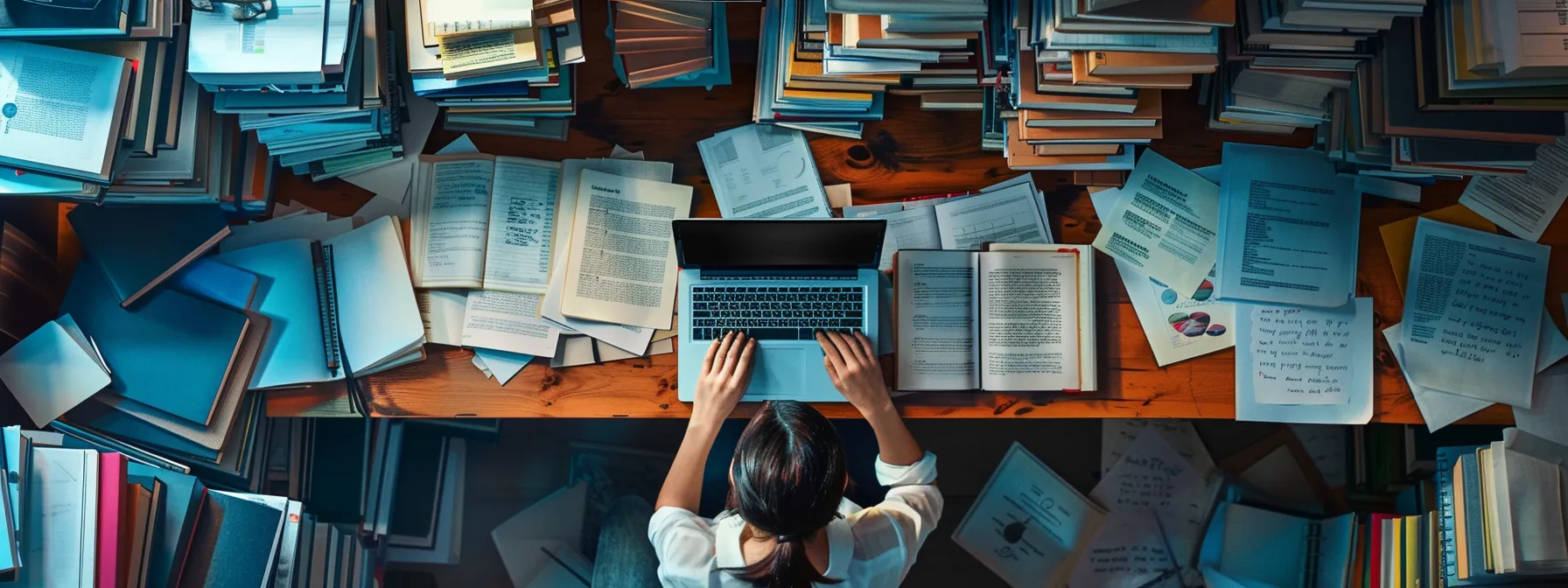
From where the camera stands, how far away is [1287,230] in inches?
72.6

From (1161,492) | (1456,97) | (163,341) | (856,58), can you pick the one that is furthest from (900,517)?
(163,341)

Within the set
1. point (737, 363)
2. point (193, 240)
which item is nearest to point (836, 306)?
point (737, 363)

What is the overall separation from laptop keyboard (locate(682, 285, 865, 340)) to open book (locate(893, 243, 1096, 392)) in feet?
0.39

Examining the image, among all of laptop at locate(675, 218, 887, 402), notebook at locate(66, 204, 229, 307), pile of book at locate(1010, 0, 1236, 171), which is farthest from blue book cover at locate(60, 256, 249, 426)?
pile of book at locate(1010, 0, 1236, 171)

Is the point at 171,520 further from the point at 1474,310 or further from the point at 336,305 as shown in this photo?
the point at 1474,310

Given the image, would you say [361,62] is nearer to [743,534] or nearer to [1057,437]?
[743,534]

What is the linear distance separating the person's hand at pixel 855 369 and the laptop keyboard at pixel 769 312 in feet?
0.09

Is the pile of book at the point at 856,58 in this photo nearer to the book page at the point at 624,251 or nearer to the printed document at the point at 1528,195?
the book page at the point at 624,251

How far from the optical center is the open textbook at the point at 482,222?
1.84 metres

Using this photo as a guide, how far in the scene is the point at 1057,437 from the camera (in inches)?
96.8

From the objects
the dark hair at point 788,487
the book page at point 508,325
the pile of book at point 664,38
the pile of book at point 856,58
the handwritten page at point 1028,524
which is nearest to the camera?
the dark hair at point 788,487

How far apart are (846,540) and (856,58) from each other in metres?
0.78

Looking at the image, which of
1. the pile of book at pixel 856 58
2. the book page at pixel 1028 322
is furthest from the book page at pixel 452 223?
the book page at pixel 1028 322

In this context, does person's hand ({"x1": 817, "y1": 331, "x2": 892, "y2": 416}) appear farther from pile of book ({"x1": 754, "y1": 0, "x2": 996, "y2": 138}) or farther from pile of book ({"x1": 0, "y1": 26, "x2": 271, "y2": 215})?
pile of book ({"x1": 0, "y1": 26, "x2": 271, "y2": 215})
